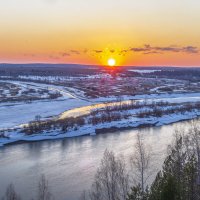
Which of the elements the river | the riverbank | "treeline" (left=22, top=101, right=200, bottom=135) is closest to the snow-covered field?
the riverbank

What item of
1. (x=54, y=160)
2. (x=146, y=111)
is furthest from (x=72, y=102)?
(x=54, y=160)

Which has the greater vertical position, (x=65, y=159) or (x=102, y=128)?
(x=102, y=128)

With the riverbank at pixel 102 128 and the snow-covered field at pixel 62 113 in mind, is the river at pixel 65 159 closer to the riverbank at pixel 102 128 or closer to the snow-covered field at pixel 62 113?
the riverbank at pixel 102 128

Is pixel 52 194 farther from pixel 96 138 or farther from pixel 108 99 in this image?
pixel 108 99

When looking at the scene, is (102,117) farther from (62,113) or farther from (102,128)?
(62,113)

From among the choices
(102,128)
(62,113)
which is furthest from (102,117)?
(62,113)

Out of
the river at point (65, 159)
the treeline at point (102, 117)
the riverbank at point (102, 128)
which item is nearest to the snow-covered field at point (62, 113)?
the riverbank at point (102, 128)

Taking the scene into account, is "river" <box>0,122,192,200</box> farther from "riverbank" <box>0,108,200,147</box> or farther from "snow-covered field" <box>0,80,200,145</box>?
"snow-covered field" <box>0,80,200,145</box>

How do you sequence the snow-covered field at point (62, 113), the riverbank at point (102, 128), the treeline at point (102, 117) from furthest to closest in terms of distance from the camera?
the treeline at point (102, 117)
the snow-covered field at point (62, 113)
the riverbank at point (102, 128)
